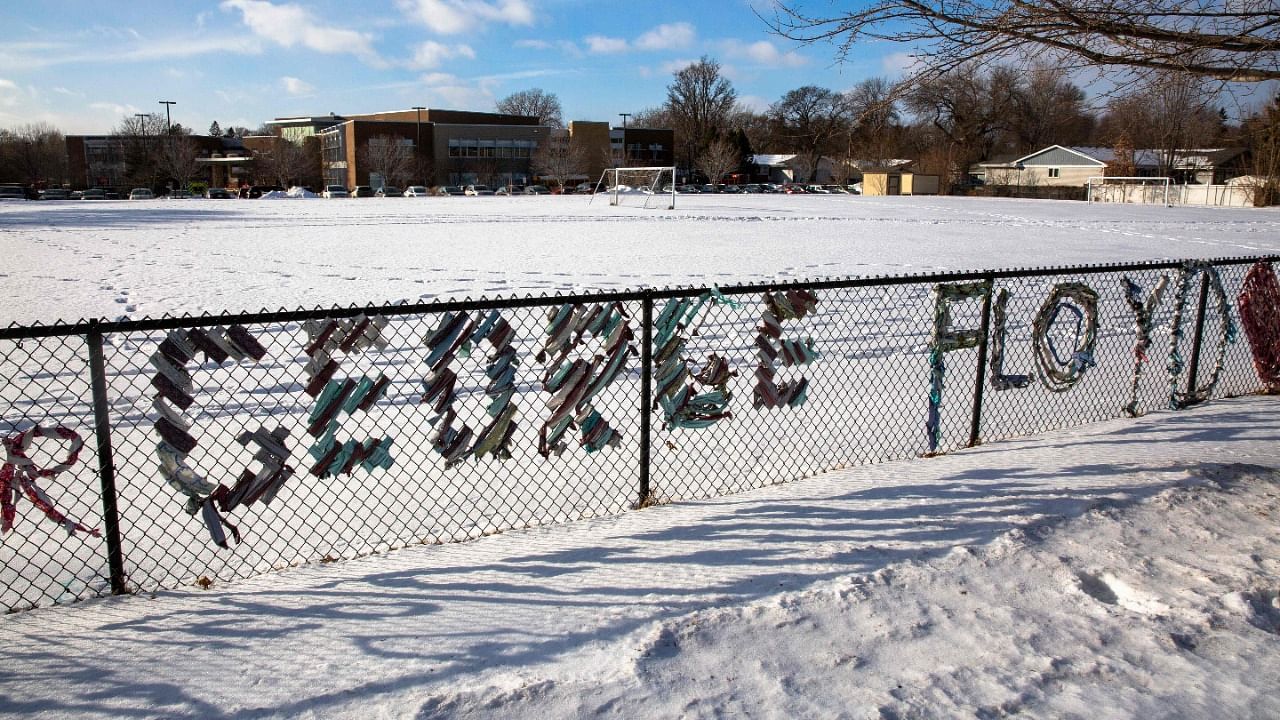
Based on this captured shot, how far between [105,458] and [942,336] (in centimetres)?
477

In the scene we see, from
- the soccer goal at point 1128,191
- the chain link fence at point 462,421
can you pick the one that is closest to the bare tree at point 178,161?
the soccer goal at point 1128,191

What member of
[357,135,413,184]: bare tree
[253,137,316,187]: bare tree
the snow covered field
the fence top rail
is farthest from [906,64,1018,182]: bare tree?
[253,137,316,187]: bare tree

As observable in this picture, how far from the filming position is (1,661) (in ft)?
9.90

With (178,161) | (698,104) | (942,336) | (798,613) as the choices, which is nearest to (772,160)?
(698,104)

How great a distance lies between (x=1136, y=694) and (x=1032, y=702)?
1.25 feet

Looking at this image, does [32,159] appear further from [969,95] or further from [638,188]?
[969,95]

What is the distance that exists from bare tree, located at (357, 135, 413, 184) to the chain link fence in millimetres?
71414

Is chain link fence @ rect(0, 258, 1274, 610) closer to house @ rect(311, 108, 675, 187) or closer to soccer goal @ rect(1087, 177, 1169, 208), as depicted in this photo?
soccer goal @ rect(1087, 177, 1169, 208)

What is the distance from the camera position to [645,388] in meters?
4.71

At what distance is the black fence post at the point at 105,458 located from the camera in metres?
3.46

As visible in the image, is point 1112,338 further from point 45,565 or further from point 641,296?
point 45,565

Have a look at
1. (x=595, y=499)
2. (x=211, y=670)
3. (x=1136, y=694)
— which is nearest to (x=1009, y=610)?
(x=1136, y=694)

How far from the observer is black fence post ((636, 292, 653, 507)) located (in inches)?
181

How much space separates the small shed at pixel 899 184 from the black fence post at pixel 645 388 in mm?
63469
